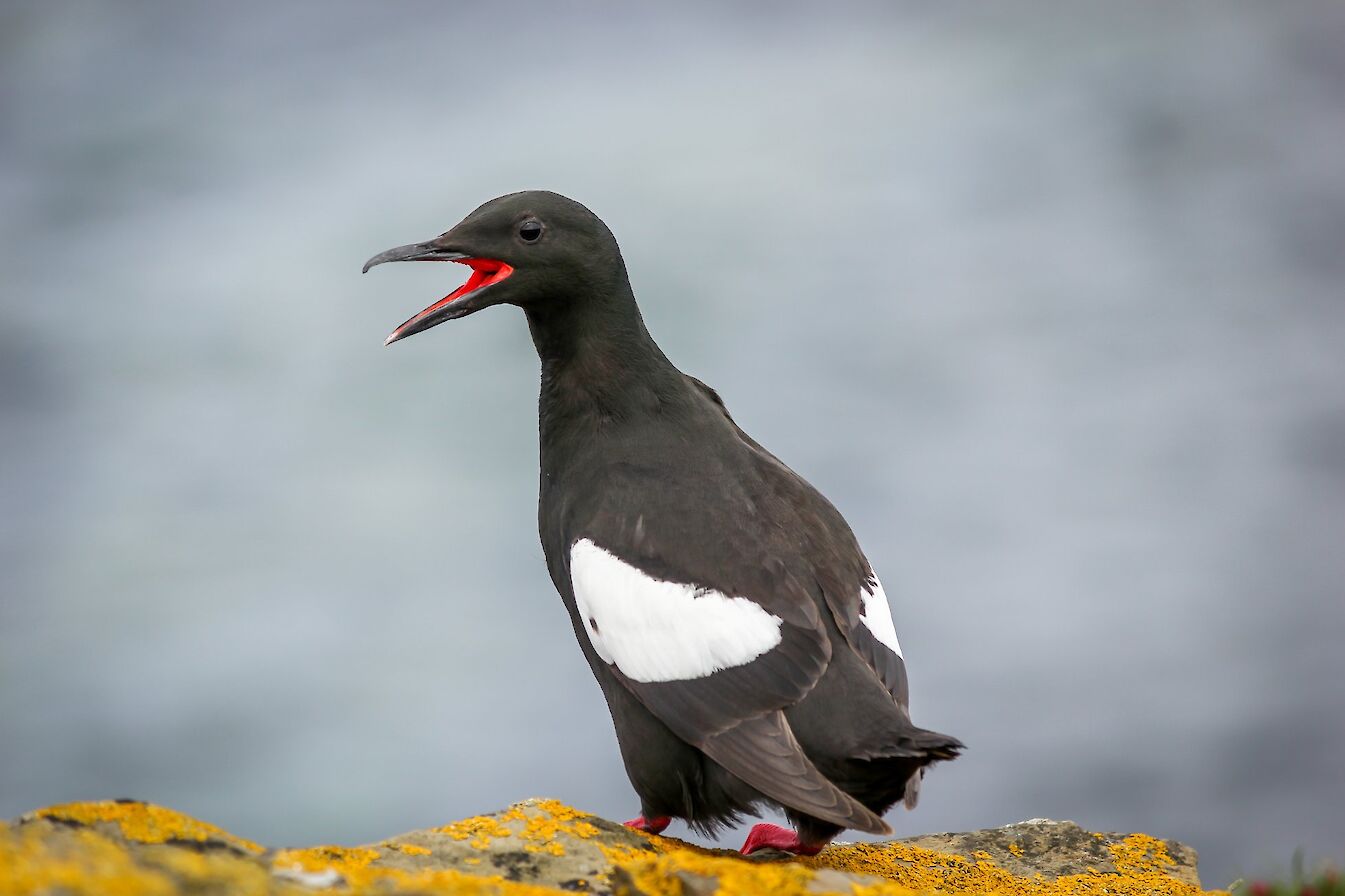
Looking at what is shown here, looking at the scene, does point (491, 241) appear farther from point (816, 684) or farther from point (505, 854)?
point (505, 854)

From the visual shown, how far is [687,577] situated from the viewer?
21.0 ft

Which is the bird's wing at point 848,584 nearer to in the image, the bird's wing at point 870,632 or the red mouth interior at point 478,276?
the bird's wing at point 870,632

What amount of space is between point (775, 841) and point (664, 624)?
116 cm

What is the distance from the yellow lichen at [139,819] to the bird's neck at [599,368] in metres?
3.39

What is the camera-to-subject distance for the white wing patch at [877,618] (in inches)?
259

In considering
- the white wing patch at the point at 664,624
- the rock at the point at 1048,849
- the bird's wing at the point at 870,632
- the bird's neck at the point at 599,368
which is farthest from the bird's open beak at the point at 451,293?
the rock at the point at 1048,849

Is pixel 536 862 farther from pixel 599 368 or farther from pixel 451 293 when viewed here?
pixel 451 293

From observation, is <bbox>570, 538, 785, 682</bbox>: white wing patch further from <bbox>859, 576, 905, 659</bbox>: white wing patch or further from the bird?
<bbox>859, 576, 905, 659</bbox>: white wing patch

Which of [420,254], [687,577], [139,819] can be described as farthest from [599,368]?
[139,819]

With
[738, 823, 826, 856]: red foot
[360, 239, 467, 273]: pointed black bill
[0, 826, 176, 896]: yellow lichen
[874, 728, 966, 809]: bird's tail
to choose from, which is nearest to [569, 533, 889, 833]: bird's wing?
[874, 728, 966, 809]: bird's tail

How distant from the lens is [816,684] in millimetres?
6047

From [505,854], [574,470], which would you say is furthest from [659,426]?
[505,854]

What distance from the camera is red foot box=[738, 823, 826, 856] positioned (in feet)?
20.4

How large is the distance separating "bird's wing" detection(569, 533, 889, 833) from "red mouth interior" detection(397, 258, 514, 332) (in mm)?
1564
